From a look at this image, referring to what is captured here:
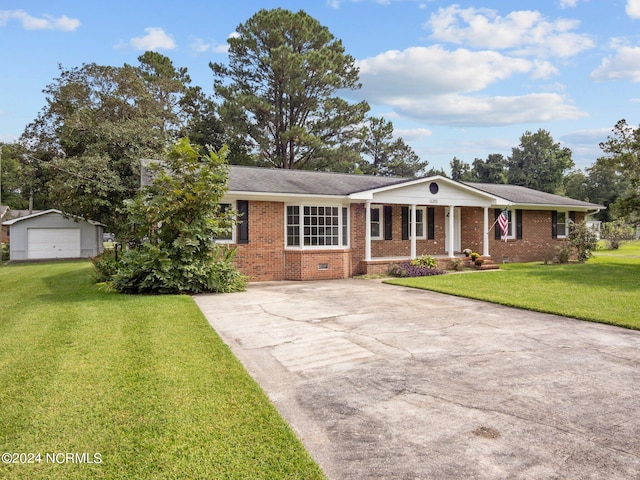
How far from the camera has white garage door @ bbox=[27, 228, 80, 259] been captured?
27.6 metres

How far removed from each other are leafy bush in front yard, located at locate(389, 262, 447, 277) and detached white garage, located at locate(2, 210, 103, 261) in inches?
854

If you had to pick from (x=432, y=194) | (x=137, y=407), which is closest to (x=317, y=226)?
(x=432, y=194)

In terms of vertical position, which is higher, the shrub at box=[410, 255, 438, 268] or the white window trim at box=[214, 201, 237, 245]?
the white window trim at box=[214, 201, 237, 245]

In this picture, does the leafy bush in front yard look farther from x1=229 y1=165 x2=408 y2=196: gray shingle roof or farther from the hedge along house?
x1=229 y1=165 x2=408 y2=196: gray shingle roof

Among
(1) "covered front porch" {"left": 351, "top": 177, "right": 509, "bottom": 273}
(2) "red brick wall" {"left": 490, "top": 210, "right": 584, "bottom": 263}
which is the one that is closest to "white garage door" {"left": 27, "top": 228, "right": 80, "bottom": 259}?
(1) "covered front porch" {"left": 351, "top": 177, "right": 509, "bottom": 273}

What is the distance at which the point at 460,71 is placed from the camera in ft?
49.4

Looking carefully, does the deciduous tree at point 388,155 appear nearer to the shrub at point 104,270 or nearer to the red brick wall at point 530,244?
the red brick wall at point 530,244

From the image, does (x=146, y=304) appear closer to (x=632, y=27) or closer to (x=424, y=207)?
(x=424, y=207)

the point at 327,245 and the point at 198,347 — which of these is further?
the point at 327,245

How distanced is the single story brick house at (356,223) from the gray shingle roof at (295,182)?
4 cm

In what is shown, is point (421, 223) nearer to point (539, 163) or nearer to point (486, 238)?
point (486, 238)

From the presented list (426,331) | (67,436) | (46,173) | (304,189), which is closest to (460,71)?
(304,189)

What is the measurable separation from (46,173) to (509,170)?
5411 centimetres

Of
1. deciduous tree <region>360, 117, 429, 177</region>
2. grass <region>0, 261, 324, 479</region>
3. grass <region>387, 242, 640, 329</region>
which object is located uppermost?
deciduous tree <region>360, 117, 429, 177</region>
